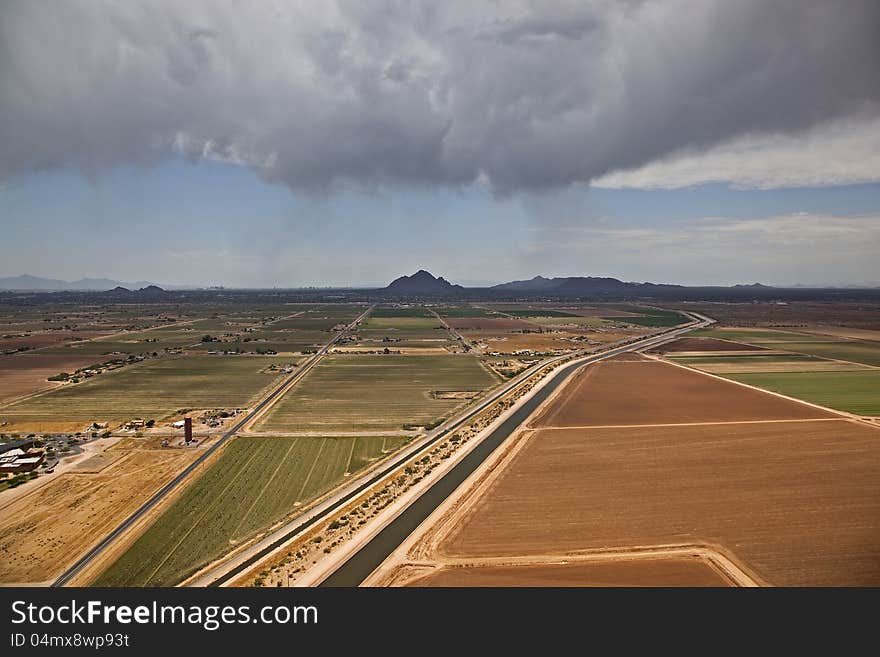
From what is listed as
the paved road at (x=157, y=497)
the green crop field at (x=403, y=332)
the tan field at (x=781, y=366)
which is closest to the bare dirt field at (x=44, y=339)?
the green crop field at (x=403, y=332)

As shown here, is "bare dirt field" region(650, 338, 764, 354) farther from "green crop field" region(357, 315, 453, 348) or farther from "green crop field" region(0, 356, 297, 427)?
"green crop field" region(0, 356, 297, 427)

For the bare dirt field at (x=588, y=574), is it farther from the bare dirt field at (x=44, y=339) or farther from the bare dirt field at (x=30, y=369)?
the bare dirt field at (x=44, y=339)

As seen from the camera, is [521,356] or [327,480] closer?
[327,480]

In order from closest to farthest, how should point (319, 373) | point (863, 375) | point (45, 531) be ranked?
point (45, 531) < point (863, 375) < point (319, 373)

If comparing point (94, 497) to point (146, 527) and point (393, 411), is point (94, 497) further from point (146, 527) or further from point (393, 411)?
point (393, 411)

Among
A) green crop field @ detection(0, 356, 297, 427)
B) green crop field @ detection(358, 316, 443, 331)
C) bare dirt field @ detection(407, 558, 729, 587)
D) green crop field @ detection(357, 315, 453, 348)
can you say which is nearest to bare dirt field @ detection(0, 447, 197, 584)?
green crop field @ detection(0, 356, 297, 427)

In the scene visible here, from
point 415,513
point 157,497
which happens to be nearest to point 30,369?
point 157,497

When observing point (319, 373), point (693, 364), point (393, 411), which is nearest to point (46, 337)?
point (319, 373)
